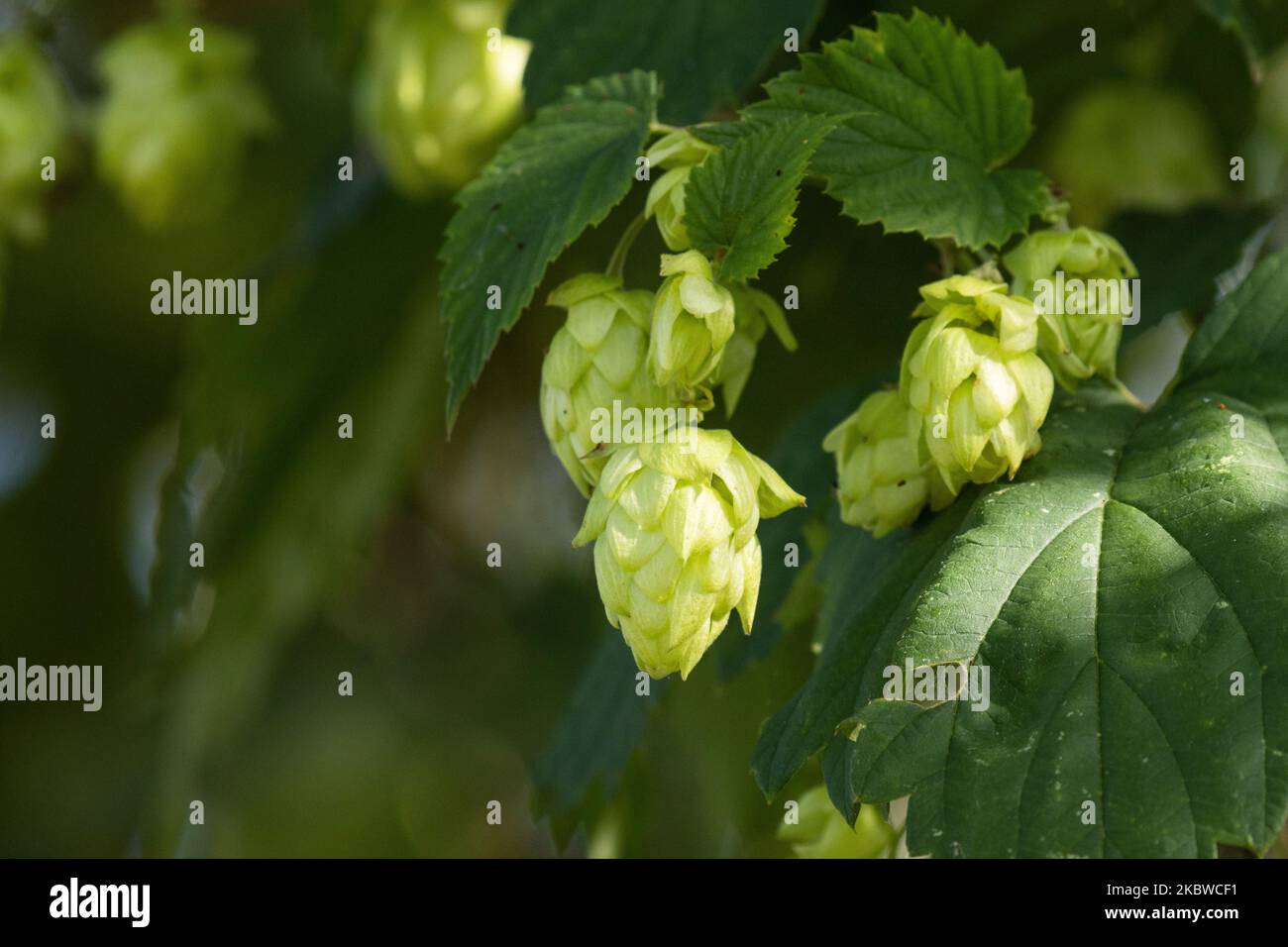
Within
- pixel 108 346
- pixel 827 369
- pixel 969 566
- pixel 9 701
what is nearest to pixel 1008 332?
pixel 969 566

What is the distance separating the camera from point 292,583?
1.46 meters

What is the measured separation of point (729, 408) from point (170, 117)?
851 mm

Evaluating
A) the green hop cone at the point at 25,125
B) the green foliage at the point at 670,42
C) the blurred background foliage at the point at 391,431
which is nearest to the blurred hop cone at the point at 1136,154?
the blurred background foliage at the point at 391,431

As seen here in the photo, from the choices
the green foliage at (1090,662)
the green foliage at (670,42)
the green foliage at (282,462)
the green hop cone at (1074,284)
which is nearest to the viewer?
the green foliage at (1090,662)

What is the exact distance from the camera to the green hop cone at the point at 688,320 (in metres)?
0.62

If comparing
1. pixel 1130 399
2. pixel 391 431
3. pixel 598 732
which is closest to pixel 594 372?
pixel 1130 399

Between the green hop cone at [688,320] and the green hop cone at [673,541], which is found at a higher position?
the green hop cone at [688,320]

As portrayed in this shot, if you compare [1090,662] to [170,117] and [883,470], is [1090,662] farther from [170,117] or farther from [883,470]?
[170,117]

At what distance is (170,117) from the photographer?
1359 mm

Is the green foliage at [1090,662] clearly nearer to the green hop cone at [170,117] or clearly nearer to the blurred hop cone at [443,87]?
the blurred hop cone at [443,87]

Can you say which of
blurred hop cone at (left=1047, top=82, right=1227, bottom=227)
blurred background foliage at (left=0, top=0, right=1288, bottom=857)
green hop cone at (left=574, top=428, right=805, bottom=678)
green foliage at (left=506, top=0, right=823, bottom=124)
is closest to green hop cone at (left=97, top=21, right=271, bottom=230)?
blurred background foliage at (left=0, top=0, right=1288, bottom=857)

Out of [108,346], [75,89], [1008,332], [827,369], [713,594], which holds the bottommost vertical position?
[713,594]

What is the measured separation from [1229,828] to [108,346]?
5.77ft
